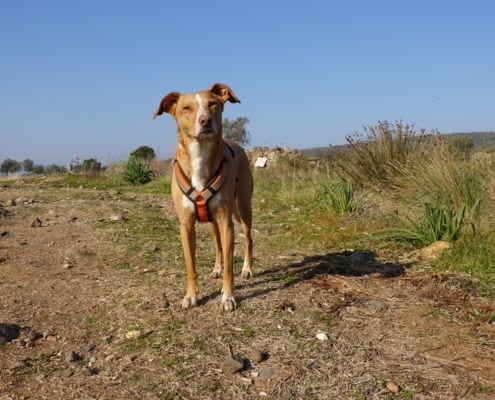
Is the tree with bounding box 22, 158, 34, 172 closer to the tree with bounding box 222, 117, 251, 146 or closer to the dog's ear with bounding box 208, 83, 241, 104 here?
the tree with bounding box 222, 117, 251, 146

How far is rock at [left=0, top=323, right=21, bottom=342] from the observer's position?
3.35 metres

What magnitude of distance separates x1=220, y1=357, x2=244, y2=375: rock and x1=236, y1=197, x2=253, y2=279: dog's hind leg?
179cm

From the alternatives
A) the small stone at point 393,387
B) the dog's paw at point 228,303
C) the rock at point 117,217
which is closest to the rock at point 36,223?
the rock at point 117,217

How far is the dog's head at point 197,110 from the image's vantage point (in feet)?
12.2

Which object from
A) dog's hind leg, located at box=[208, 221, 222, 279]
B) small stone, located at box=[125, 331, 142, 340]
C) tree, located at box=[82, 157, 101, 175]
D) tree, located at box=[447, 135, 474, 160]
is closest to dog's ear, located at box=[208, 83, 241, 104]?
dog's hind leg, located at box=[208, 221, 222, 279]

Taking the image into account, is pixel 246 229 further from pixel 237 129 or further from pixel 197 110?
pixel 237 129

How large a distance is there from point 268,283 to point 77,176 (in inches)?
484

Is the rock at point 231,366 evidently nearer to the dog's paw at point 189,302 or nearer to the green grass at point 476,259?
the dog's paw at point 189,302

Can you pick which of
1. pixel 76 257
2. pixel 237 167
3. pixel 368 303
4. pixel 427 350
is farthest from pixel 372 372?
pixel 76 257

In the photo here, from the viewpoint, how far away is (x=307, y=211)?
26.9ft

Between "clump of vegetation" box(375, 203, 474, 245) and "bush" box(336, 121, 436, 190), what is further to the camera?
"bush" box(336, 121, 436, 190)

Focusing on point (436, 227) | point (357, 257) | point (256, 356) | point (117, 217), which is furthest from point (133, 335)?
point (117, 217)

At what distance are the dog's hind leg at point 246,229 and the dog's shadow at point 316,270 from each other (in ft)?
0.43

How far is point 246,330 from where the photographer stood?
11.4 ft
